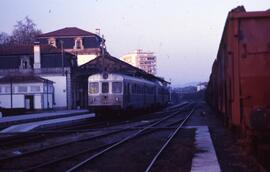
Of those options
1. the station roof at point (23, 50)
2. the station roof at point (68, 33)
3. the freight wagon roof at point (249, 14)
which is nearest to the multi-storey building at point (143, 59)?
the station roof at point (68, 33)

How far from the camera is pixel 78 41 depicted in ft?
315

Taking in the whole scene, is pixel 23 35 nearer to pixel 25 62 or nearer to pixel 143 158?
pixel 25 62

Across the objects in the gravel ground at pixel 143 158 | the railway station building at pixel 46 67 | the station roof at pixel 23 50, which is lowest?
the gravel ground at pixel 143 158

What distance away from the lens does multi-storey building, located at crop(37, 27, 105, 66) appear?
9412 centimetres

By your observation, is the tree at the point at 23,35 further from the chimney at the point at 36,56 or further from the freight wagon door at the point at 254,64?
the freight wagon door at the point at 254,64

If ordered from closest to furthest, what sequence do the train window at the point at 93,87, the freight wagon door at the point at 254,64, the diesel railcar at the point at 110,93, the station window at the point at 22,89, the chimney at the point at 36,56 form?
the freight wagon door at the point at 254,64 → the diesel railcar at the point at 110,93 → the train window at the point at 93,87 → the station window at the point at 22,89 → the chimney at the point at 36,56

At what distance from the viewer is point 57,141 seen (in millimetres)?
18828

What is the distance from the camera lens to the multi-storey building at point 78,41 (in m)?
94.1

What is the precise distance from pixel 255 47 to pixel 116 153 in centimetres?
616

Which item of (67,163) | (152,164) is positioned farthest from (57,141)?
(152,164)

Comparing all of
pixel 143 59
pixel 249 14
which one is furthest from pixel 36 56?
pixel 143 59

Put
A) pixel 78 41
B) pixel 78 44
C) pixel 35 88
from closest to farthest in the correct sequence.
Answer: pixel 35 88
pixel 78 41
pixel 78 44

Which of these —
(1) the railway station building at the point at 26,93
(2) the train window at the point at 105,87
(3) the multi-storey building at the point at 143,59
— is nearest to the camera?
(2) the train window at the point at 105,87

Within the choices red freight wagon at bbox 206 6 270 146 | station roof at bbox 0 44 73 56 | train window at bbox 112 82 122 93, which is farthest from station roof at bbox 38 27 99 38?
red freight wagon at bbox 206 6 270 146
